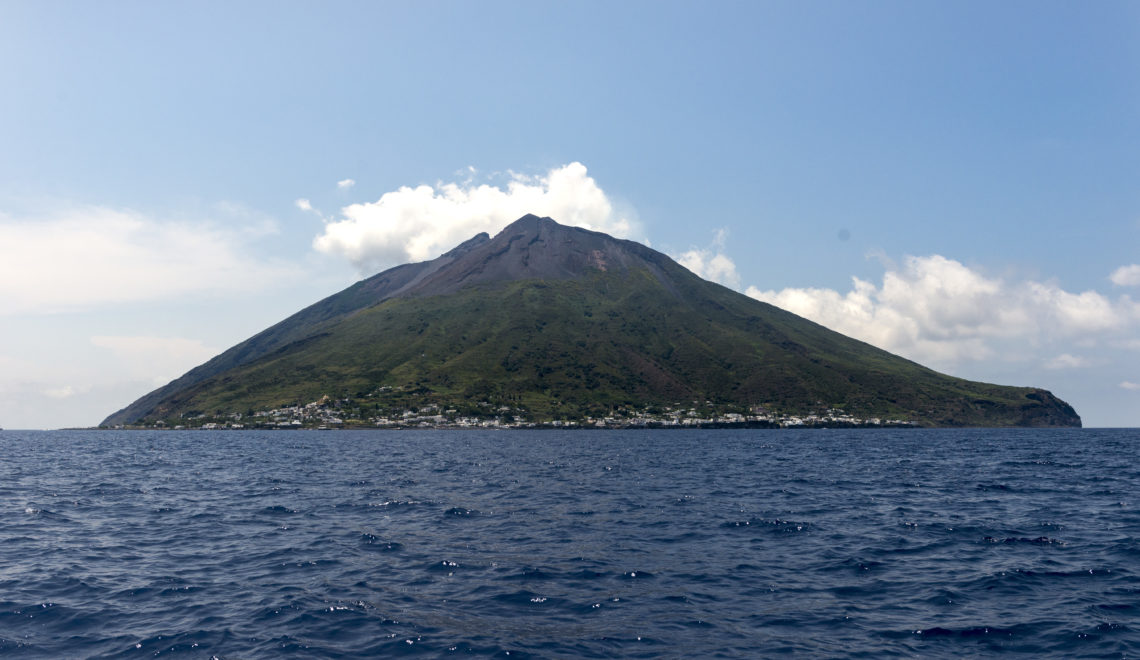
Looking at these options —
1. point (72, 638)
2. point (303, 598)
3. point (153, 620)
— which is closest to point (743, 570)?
point (303, 598)

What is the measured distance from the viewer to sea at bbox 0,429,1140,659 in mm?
20469

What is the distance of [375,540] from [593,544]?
12.1 meters

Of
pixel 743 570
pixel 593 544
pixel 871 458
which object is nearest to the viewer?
pixel 743 570

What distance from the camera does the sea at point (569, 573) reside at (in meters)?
20.5

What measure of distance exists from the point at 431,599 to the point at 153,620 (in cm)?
947

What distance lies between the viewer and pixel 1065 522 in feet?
135

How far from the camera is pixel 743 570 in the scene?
2938 centimetres

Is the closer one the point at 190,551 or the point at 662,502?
the point at 190,551

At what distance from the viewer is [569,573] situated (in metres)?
28.9

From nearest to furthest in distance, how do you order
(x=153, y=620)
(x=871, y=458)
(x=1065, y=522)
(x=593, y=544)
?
(x=153, y=620)
(x=593, y=544)
(x=1065, y=522)
(x=871, y=458)

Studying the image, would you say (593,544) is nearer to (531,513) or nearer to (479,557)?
(479,557)

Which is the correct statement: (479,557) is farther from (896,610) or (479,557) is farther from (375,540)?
(896,610)

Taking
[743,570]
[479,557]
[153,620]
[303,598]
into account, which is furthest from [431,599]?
[743,570]

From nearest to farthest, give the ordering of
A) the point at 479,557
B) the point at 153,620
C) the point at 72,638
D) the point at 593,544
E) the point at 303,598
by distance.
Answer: the point at 72,638, the point at 153,620, the point at 303,598, the point at 479,557, the point at 593,544
